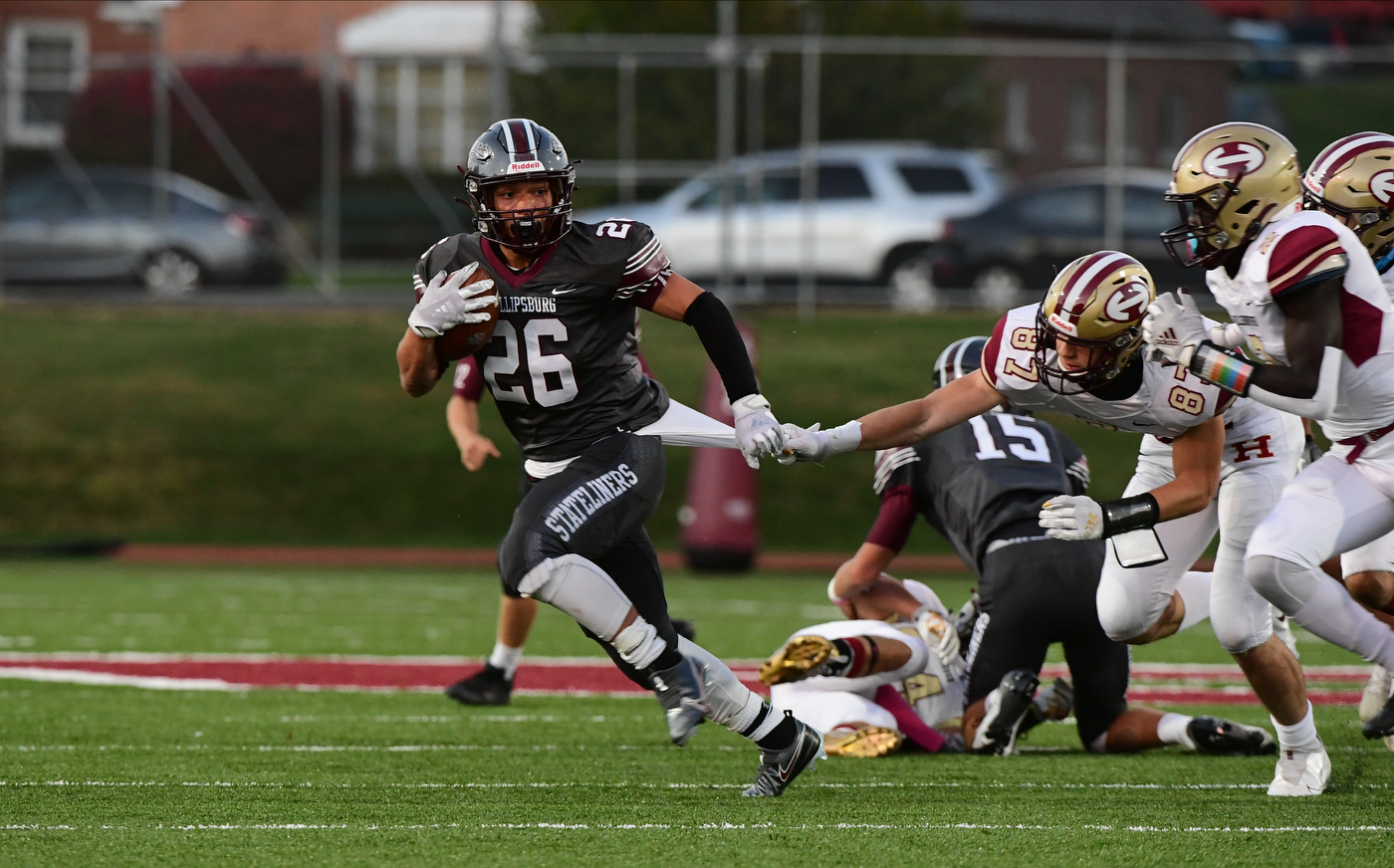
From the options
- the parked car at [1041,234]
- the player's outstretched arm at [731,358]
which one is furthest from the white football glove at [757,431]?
the parked car at [1041,234]

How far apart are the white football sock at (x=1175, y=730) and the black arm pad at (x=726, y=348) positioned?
168cm

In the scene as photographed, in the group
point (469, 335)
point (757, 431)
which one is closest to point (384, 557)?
point (469, 335)

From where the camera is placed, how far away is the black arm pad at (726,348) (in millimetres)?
4629

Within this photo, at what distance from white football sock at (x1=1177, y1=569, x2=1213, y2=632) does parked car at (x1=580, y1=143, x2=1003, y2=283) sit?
10512 millimetres

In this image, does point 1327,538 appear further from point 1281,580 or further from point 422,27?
point 422,27

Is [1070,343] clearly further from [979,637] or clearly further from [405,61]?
[405,61]

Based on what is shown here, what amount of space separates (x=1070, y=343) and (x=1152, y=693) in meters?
2.62

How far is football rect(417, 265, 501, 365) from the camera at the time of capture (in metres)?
4.56

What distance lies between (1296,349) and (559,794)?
2.18 m

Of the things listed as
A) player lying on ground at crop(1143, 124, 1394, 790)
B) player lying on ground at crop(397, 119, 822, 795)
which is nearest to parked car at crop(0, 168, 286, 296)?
player lying on ground at crop(397, 119, 822, 795)

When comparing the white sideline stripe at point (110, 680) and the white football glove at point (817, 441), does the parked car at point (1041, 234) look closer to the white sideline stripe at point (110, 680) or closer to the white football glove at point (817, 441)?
the white sideline stripe at point (110, 680)

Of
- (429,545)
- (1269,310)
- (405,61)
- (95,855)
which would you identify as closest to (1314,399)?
(1269,310)

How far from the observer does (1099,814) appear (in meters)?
4.12

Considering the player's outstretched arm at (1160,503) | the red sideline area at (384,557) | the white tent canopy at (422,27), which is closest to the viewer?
the player's outstretched arm at (1160,503)
